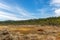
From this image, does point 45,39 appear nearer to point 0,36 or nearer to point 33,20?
point 0,36

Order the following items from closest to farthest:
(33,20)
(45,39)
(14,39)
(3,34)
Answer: (14,39) → (3,34) → (45,39) → (33,20)

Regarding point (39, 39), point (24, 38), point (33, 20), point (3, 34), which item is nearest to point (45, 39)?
point (39, 39)

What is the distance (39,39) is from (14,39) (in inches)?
146

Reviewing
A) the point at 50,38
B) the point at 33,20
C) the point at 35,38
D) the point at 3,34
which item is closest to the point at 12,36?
the point at 3,34

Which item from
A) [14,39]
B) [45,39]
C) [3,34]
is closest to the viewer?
[14,39]

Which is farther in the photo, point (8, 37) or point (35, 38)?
point (35, 38)

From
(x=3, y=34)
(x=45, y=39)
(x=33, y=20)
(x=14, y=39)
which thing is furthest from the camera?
(x=33, y=20)

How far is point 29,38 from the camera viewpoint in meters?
21.4

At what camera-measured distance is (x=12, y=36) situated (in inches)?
768

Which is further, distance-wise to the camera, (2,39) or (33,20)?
(33,20)

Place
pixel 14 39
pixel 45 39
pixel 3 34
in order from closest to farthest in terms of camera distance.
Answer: pixel 14 39
pixel 3 34
pixel 45 39

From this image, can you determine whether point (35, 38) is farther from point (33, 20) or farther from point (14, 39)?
point (33, 20)

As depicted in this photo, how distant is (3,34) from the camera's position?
20938mm

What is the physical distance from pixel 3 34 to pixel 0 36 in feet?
2.51
